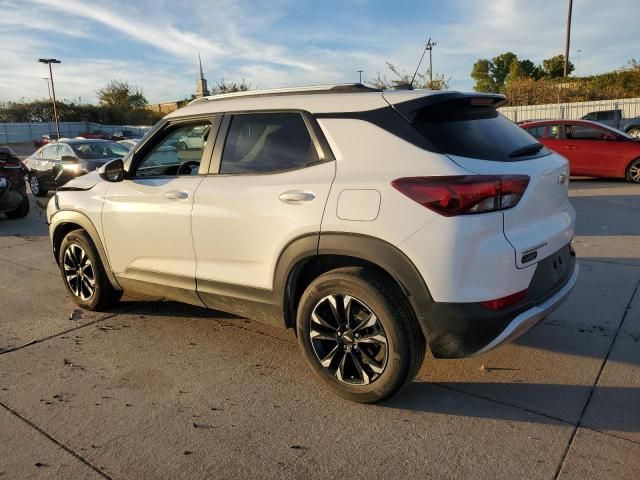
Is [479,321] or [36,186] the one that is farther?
[36,186]

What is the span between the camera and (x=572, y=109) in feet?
99.6

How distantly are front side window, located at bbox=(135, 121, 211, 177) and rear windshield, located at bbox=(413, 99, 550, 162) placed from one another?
166 centimetres

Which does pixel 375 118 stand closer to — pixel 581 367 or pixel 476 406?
pixel 476 406

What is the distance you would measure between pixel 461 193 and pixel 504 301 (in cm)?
59

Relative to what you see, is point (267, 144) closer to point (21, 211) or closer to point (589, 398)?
point (589, 398)

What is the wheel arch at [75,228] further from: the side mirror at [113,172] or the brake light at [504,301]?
the brake light at [504,301]

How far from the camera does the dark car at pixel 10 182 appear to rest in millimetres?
9188

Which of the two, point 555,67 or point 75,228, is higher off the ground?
point 555,67

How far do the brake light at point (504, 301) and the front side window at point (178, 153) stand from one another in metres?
2.19

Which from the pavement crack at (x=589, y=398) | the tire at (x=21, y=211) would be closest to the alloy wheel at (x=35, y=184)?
the tire at (x=21, y=211)

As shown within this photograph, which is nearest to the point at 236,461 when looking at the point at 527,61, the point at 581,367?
the point at 581,367

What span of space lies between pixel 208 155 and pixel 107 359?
1.63m

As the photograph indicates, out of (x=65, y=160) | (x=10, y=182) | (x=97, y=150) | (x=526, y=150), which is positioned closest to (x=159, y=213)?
(x=526, y=150)

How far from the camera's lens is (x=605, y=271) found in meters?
5.24
